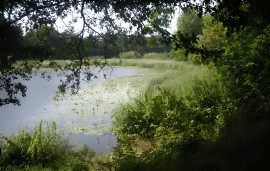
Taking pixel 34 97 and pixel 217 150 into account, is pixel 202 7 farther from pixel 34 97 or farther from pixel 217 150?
pixel 34 97

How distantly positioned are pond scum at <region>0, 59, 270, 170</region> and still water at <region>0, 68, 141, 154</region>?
64 centimetres

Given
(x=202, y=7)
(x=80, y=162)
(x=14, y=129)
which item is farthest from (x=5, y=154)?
(x=202, y=7)

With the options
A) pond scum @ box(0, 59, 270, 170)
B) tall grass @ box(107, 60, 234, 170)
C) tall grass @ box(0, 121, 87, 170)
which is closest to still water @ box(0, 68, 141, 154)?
pond scum @ box(0, 59, 270, 170)

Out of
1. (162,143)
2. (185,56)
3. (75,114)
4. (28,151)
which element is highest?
(185,56)

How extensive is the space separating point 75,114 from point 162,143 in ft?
17.3

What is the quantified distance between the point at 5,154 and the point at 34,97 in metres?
7.07

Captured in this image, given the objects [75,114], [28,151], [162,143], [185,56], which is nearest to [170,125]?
[162,143]

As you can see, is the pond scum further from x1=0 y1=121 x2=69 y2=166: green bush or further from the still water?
the still water

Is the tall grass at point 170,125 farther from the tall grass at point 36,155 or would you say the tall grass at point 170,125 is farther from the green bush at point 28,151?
the green bush at point 28,151

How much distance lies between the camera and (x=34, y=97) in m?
11.5

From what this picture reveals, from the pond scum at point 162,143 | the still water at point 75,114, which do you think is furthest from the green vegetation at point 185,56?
the still water at point 75,114

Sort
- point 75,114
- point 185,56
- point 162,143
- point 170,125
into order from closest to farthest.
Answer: point 185,56 → point 162,143 → point 170,125 → point 75,114

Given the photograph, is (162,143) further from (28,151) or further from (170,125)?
(28,151)

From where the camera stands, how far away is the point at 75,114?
29.2 feet
